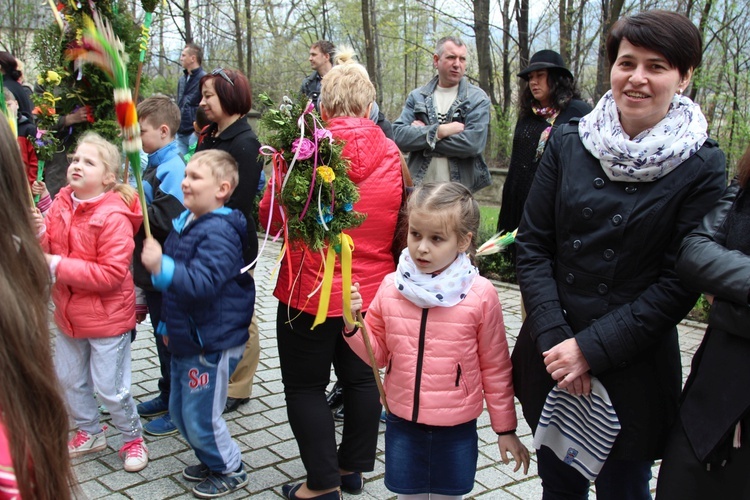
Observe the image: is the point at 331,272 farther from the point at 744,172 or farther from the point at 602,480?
the point at 744,172

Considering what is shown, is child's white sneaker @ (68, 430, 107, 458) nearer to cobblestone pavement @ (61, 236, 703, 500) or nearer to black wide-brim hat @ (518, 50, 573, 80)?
cobblestone pavement @ (61, 236, 703, 500)

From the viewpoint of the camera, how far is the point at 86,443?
4016 mm

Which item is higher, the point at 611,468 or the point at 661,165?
the point at 661,165

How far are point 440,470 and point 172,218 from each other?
2.02m

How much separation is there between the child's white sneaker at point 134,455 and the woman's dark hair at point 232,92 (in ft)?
6.06

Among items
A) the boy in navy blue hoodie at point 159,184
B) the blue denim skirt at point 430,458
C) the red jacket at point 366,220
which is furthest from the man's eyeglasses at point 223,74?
the blue denim skirt at point 430,458

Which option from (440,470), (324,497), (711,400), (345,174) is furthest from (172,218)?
(711,400)

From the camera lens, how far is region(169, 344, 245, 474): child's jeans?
353 cm

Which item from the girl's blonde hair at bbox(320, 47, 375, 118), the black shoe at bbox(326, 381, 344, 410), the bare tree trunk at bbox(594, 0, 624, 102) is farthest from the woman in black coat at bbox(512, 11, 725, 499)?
the bare tree trunk at bbox(594, 0, 624, 102)

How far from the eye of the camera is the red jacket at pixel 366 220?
3.30 metres

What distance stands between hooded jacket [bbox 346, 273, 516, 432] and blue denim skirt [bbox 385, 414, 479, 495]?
0.30ft

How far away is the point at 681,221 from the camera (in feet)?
7.85

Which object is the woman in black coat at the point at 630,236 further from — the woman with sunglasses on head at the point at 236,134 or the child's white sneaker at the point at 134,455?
the child's white sneaker at the point at 134,455

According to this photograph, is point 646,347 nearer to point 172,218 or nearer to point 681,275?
point 681,275
